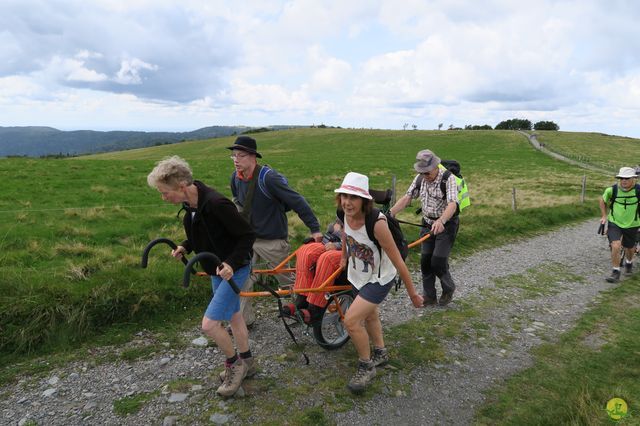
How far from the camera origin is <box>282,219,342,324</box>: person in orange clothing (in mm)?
4824

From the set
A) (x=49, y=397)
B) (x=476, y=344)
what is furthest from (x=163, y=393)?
(x=476, y=344)

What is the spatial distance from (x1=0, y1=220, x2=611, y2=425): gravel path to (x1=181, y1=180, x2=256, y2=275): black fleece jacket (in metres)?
1.46

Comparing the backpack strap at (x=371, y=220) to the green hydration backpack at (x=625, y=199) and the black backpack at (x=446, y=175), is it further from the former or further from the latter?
the green hydration backpack at (x=625, y=199)

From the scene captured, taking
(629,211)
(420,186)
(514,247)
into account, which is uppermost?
(420,186)

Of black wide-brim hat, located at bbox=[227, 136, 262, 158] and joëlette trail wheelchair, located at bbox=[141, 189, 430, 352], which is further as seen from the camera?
black wide-brim hat, located at bbox=[227, 136, 262, 158]

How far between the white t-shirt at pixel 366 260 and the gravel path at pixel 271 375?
1.28 meters

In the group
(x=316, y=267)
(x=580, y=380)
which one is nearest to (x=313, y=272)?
(x=316, y=267)

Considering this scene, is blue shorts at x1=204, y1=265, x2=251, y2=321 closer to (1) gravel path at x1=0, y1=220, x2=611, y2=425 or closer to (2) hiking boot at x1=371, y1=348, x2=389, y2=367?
(1) gravel path at x1=0, y1=220, x2=611, y2=425

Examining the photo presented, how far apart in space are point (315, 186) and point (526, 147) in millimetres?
56680

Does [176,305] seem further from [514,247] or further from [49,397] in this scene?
[514,247]

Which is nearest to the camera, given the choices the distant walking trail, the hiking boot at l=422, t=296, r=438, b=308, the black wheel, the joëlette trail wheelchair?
the joëlette trail wheelchair

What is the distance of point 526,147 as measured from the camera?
223ft

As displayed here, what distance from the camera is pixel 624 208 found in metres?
8.48

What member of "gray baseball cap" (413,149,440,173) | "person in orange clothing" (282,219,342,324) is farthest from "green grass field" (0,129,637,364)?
"gray baseball cap" (413,149,440,173)
